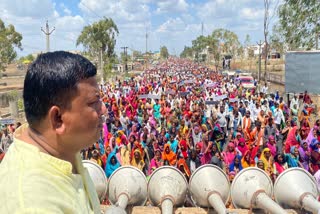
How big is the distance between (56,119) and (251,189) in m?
5.27

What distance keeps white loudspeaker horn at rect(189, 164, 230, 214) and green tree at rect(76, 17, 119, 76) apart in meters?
30.8

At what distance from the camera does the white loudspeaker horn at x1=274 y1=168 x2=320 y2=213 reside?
5.60m

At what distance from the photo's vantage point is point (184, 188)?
6328 mm

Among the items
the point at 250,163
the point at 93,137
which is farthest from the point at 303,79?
the point at 93,137

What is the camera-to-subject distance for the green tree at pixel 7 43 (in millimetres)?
38522

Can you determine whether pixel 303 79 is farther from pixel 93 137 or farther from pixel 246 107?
pixel 93 137

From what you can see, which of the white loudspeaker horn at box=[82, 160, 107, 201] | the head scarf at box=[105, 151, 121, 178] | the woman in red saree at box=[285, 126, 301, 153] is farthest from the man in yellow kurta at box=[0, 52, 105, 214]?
the woman in red saree at box=[285, 126, 301, 153]

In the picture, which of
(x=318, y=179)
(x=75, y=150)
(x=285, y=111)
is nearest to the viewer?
(x=75, y=150)

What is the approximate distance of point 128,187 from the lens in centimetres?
624

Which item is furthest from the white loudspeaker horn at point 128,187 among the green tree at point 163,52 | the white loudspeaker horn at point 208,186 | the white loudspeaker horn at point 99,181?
the green tree at point 163,52

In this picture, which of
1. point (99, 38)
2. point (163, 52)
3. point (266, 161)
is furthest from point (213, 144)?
point (163, 52)

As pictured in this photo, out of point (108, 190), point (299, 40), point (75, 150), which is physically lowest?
point (108, 190)

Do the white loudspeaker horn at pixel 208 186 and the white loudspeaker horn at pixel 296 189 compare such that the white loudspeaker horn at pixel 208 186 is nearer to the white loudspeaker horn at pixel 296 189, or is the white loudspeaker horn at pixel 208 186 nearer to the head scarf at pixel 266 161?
the white loudspeaker horn at pixel 296 189

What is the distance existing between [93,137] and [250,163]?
663 centimetres
